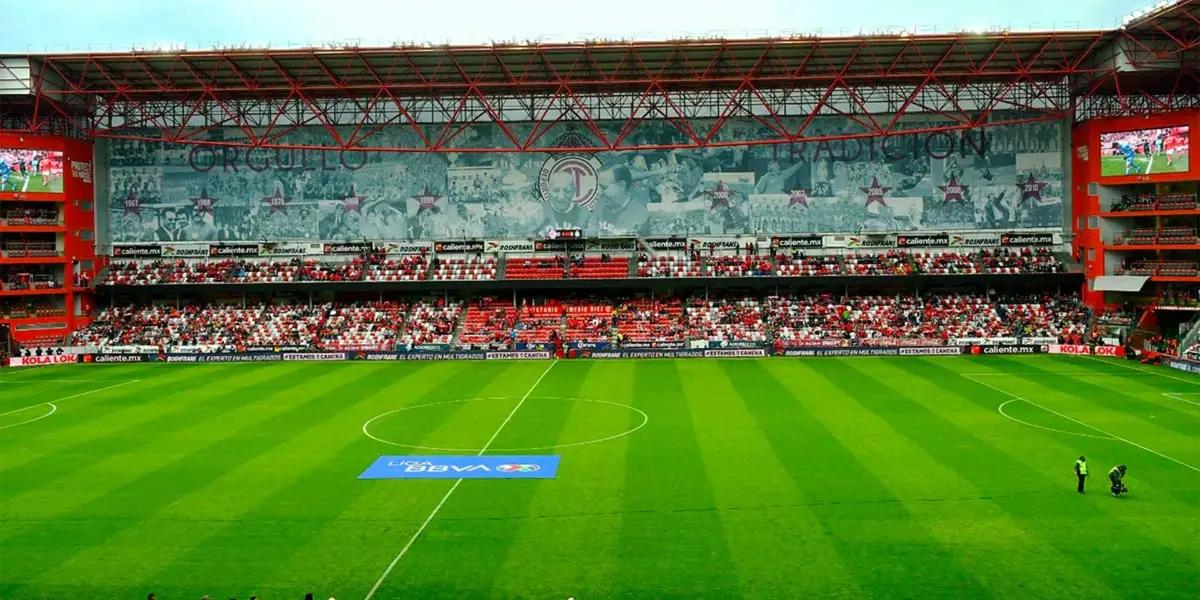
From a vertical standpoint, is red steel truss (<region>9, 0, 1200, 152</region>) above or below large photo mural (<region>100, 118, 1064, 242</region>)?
above

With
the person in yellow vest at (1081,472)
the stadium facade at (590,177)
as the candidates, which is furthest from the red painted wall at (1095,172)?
the person in yellow vest at (1081,472)

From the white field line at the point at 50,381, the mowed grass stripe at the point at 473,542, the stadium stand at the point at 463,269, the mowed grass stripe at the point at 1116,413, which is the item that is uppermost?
the stadium stand at the point at 463,269

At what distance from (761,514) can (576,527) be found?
434 centimetres

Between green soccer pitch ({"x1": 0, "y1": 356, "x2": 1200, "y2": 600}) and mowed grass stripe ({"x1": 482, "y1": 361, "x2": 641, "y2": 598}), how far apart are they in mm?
74

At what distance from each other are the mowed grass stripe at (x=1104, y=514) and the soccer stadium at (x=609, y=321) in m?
0.14

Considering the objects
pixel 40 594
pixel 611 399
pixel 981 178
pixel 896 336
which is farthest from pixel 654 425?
pixel 981 178

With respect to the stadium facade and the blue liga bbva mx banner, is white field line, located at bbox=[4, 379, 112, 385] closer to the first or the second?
the stadium facade

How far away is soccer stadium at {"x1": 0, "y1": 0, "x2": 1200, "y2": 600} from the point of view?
19547mm

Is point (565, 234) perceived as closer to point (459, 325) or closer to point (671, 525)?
point (459, 325)

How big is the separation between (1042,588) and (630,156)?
51123 millimetres

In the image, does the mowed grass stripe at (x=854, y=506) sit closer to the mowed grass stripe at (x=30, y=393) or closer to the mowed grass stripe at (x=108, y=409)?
the mowed grass stripe at (x=108, y=409)

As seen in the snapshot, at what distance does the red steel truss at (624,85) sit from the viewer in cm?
5172

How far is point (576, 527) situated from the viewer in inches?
813

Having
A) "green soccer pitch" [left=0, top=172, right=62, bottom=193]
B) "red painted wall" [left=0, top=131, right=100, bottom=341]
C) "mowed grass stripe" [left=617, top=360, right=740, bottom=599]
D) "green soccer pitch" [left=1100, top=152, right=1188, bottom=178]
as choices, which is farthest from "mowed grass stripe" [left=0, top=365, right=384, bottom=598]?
"green soccer pitch" [left=1100, top=152, right=1188, bottom=178]
